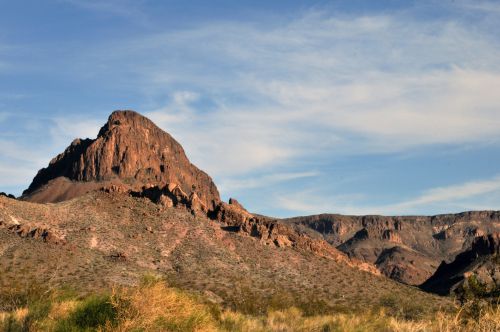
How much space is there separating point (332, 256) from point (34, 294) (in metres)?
72.0

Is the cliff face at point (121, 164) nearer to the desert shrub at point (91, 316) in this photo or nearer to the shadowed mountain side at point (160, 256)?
the shadowed mountain side at point (160, 256)

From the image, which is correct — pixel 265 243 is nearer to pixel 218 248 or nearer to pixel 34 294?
pixel 218 248

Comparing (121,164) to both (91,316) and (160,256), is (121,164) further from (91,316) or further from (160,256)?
(91,316)

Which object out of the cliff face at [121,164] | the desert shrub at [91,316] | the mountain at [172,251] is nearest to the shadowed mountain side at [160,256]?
the mountain at [172,251]

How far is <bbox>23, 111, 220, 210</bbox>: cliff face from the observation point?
125 meters

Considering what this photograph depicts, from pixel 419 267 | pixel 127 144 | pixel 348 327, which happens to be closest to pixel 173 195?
pixel 127 144

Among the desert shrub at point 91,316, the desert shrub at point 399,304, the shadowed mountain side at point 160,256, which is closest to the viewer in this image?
the desert shrub at point 91,316

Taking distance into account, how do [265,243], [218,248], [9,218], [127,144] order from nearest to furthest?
1. [9,218]
2. [218,248]
3. [265,243]
4. [127,144]

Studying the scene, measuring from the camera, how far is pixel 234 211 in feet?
335

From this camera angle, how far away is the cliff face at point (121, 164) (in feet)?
412

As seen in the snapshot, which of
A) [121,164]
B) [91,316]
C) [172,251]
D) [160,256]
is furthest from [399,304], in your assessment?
[121,164]

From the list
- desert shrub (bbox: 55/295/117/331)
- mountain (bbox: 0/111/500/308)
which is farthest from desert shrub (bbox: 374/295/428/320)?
desert shrub (bbox: 55/295/117/331)

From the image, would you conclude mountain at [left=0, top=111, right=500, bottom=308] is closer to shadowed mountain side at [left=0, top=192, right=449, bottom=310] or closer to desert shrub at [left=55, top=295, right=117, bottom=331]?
shadowed mountain side at [left=0, top=192, right=449, bottom=310]

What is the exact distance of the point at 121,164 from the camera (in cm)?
13038
